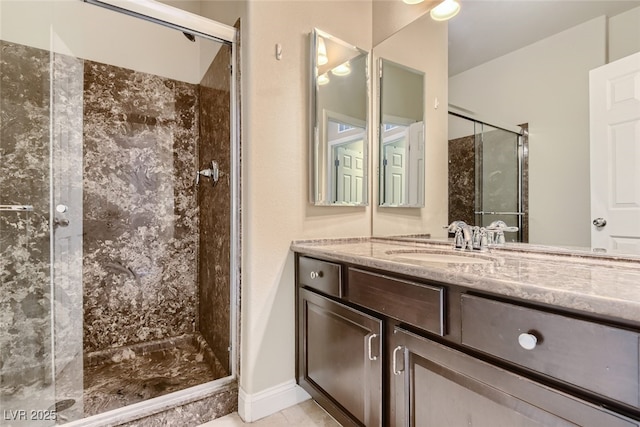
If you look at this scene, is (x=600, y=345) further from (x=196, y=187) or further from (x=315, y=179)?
(x=196, y=187)

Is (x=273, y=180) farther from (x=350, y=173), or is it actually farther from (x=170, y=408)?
(x=170, y=408)

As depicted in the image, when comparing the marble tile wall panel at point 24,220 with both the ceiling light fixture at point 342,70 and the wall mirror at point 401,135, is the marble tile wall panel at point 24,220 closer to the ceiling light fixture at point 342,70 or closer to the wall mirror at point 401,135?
the ceiling light fixture at point 342,70

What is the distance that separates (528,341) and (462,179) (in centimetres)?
99

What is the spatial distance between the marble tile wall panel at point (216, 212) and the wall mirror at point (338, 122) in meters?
0.49

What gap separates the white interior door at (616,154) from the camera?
1.00m

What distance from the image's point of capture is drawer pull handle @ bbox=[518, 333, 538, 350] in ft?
2.21

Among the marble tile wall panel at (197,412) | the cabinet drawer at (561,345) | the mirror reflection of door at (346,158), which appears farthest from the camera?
the mirror reflection of door at (346,158)

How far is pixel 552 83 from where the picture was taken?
3.95ft

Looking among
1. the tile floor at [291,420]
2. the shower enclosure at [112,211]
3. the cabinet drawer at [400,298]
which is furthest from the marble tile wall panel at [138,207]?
the cabinet drawer at [400,298]

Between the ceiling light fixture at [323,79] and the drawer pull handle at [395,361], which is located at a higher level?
the ceiling light fixture at [323,79]

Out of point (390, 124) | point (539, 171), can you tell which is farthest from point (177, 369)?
point (539, 171)

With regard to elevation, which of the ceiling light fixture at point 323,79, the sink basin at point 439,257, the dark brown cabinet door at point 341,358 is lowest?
the dark brown cabinet door at point 341,358

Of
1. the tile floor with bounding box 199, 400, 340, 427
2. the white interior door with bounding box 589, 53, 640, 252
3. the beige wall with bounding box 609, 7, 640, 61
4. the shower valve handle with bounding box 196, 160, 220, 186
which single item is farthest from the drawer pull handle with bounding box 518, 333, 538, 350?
the shower valve handle with bounding box 196, 160, 220, 186

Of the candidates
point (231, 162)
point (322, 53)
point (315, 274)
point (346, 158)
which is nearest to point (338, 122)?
point (346, 158)
